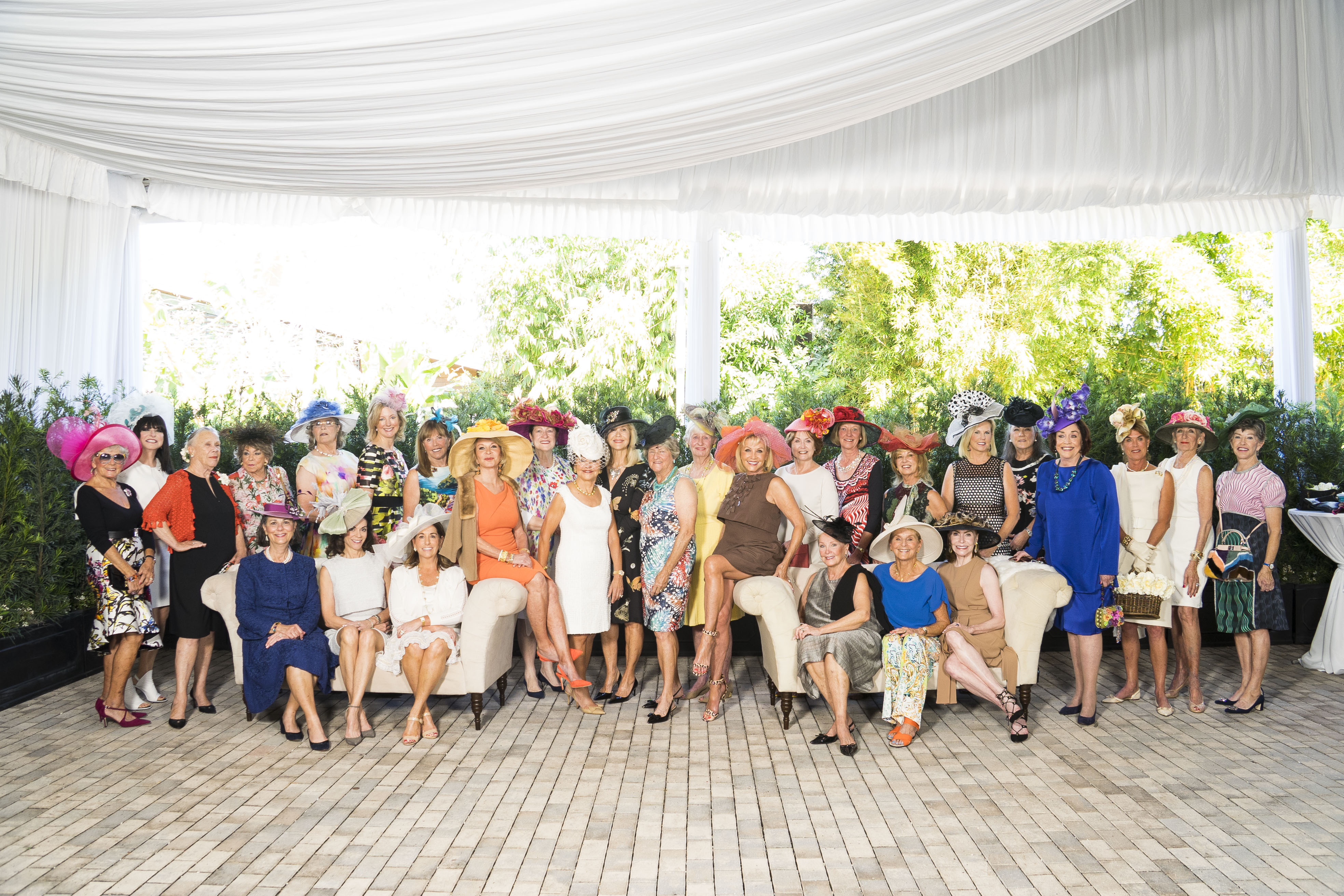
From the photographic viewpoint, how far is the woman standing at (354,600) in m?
4.78

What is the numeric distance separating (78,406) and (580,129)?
186 inches

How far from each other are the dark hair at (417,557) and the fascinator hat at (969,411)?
2.87 m

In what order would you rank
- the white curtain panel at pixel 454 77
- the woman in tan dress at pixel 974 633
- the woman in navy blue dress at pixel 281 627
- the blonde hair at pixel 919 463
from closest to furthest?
1. the white curtain panel at pixel 454 77
2. the woman in navy blue dress at pixel 281 627
3. the woman in tan dress at pixel 974 633
4. the blonde hair at pixel 919 463

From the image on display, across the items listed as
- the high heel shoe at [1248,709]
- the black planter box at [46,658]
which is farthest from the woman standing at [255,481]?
the high heel shoe at [1248,709]

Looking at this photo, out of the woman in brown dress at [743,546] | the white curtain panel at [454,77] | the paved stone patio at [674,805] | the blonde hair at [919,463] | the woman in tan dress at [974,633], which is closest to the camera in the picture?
the white curtain panel at [454,77]

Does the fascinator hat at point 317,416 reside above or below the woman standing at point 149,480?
above

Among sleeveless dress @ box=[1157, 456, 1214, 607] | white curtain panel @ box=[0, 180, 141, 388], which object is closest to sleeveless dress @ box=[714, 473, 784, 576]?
sleeveless dress @ box=[1157, 456, 1214, 607]

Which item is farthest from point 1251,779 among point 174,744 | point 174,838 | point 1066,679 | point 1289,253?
point 1289,253

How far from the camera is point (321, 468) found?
19.0ft

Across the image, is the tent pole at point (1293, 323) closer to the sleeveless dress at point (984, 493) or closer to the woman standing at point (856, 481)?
the sleeveless dress at point (984, 493)

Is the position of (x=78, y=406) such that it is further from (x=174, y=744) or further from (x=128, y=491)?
(x=174, y=744)

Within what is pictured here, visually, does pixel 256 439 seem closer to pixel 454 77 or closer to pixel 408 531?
pixel 408 531

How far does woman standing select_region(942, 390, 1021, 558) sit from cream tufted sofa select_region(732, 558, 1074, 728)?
0.48 m

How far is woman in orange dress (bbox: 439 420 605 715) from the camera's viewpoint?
5.17 meters
